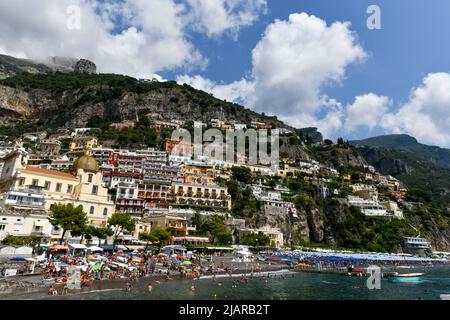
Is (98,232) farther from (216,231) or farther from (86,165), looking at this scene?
(216,231)

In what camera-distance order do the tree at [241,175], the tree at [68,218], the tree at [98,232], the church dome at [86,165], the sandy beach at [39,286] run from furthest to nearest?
the tree at [241,175]
the church dome at [86,165]
the tree at [98,232]
the tree at [68,218]
the sandy beach at [39,286]

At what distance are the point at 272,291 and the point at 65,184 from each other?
121ft

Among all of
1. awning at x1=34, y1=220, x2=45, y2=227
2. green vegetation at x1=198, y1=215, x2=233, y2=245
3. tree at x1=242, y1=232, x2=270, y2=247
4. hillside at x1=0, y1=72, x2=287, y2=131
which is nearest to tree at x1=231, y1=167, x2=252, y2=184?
tree at x1=242, y1=232, x2=270, y2=247

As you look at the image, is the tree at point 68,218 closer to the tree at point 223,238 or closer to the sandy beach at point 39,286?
the sandy beach at point 39,286

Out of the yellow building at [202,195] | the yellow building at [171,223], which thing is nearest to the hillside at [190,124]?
the yellow building at [202,195]

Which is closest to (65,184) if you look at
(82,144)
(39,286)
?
(39,286)

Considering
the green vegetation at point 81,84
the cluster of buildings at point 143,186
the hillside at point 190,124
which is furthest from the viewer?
the green vegetation at point 81,84

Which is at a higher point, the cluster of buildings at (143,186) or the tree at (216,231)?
the cluster of buildings at (143,186)

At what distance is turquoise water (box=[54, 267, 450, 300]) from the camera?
23531 millimetres

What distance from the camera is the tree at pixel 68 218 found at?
3709 centimetres

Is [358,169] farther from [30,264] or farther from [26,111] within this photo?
[26,111]

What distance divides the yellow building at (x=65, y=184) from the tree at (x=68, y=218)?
801 cm

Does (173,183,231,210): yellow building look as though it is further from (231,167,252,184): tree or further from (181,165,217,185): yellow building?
(231,167,252,184): tree

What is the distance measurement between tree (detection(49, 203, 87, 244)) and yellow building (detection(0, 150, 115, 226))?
315 inches
